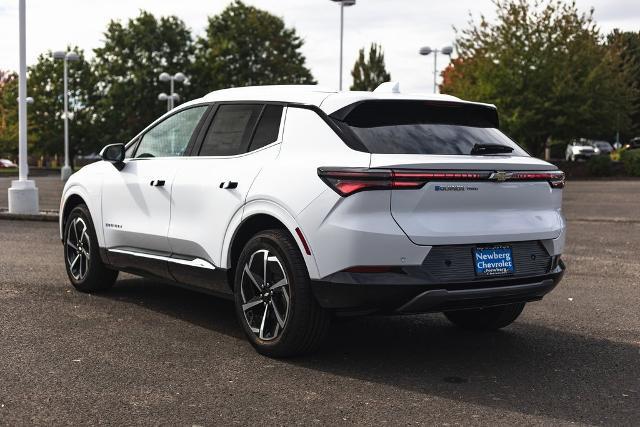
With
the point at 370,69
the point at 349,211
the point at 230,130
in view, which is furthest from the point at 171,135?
the point at 370,69

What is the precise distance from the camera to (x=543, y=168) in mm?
5316

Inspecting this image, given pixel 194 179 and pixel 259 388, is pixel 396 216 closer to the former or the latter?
pixel 259 388

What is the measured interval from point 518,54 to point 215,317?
3409cm

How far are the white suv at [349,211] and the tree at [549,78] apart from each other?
32.6m

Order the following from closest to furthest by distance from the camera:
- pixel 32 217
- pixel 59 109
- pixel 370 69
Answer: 1. pixel 32 217
2. pixel 59 109
3. pixel 370 69

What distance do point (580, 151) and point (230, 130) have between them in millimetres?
46607

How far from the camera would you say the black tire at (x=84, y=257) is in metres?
7.31

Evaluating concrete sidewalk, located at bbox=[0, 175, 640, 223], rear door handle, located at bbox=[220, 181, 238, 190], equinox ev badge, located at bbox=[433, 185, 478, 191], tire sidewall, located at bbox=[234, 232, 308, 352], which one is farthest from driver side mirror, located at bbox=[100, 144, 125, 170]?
concrete sidewalk, located at bbox=[0, 175, 640, 223]

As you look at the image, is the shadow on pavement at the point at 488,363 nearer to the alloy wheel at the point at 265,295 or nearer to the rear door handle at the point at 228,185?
the alloy wheel at the point at 265,295

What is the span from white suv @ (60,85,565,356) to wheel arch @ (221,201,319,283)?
11 millimetres

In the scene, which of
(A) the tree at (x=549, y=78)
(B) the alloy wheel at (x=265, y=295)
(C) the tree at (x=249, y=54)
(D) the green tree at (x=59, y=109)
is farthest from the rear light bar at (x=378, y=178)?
(D) the green tree at (x=59, y=109)

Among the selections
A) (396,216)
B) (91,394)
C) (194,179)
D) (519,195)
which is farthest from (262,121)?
(91,394)

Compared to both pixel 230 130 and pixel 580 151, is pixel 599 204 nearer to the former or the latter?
pixel 230 130

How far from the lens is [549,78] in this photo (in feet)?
123
